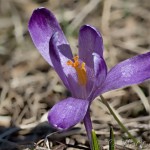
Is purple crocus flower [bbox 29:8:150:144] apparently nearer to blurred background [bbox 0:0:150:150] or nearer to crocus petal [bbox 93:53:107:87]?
crocus petal [bbox 93:53:107:87]

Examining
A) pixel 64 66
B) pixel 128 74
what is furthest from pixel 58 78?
pixel 128 74

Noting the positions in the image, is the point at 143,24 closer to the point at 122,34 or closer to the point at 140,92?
the point at 122,34

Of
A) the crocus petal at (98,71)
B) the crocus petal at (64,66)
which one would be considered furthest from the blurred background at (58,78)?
the crocus petal at (98,71)

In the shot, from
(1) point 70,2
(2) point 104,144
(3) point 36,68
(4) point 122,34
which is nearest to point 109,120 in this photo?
(2) point 104,144

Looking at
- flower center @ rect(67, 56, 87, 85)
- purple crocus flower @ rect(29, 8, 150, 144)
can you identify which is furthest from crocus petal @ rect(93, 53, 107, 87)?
flower center @ rect(67, 56, 87, 85)

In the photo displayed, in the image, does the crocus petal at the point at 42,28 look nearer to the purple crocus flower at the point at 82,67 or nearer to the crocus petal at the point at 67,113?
the purple crocus flower at the point at 82,67
